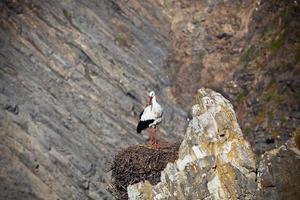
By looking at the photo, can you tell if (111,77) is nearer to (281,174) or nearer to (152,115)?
(152,115)

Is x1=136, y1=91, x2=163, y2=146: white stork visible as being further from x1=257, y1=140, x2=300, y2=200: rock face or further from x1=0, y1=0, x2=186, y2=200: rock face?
x1=257, y1=140, x2=300, y2=200: rock face

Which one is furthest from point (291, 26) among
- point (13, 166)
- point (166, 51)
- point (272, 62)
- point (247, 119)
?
→ point (13, 166)

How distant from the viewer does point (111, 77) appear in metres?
41.8

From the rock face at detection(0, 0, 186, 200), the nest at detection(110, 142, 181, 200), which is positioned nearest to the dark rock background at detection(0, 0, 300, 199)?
the rock face at detection(0, 0, 186, 200)

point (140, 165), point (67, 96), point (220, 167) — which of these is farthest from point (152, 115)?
point (67, 96)

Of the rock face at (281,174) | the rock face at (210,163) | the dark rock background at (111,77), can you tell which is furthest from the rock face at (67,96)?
the rock face at (281,174)

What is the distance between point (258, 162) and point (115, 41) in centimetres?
2184

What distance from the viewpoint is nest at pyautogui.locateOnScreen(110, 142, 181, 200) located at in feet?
90.2

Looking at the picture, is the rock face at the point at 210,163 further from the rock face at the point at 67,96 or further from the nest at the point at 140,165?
the rock face at the point at 67,96

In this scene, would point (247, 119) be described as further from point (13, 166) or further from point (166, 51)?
point (13, 166)

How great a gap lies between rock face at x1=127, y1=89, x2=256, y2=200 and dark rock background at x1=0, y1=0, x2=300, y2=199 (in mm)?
12652

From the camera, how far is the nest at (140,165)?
27.5 metres

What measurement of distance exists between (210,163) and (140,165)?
14.6ft

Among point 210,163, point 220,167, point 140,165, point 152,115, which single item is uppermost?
point 220,167
